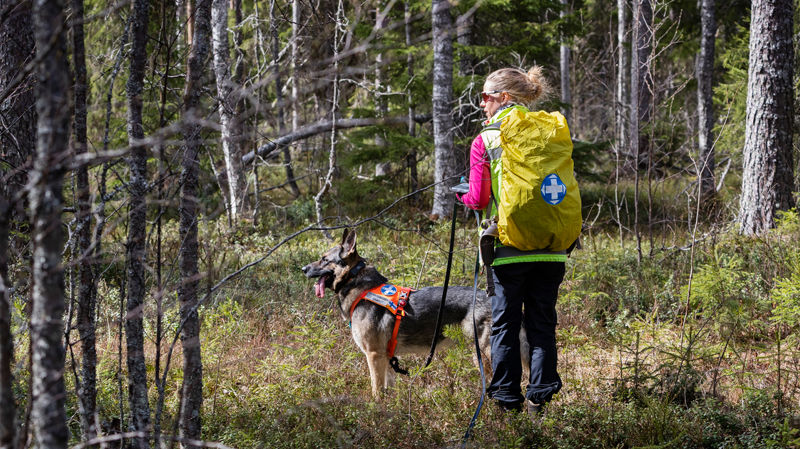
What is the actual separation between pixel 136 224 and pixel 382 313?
2.57 m

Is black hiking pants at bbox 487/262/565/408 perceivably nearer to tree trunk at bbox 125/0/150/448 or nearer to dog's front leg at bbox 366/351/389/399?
dog's front leg at bbox 366/351/389/399

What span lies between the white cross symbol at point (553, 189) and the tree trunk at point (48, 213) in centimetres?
268

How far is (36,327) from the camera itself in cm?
164

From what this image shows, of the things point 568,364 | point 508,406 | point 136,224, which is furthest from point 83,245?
point 568,364

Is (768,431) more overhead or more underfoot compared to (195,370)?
more underfoot

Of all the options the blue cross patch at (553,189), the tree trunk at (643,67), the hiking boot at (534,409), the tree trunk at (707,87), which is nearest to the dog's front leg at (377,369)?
the hiking boot at (534,409)

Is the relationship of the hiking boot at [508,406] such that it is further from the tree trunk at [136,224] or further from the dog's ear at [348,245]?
the tree trunk at [136,224]

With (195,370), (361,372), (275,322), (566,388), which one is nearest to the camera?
(195,370)

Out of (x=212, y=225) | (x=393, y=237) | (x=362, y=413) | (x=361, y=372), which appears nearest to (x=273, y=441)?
(x=362, y=413)

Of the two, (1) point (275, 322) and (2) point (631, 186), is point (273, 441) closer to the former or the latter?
(1) point (275, 322)

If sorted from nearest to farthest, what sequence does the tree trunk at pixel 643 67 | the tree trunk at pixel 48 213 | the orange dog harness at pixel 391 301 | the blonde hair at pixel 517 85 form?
the tree trunk at pixel 48 213, the blonde hair at pixel 517 85, the orange dog harness at pixel 391 301, the tree trunk at pixel 643 67

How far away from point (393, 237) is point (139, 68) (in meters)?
7.18

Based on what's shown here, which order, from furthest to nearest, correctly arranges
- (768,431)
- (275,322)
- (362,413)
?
(275,322), (362,413), (768,431)

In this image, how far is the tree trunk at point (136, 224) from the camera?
9.75 ft
